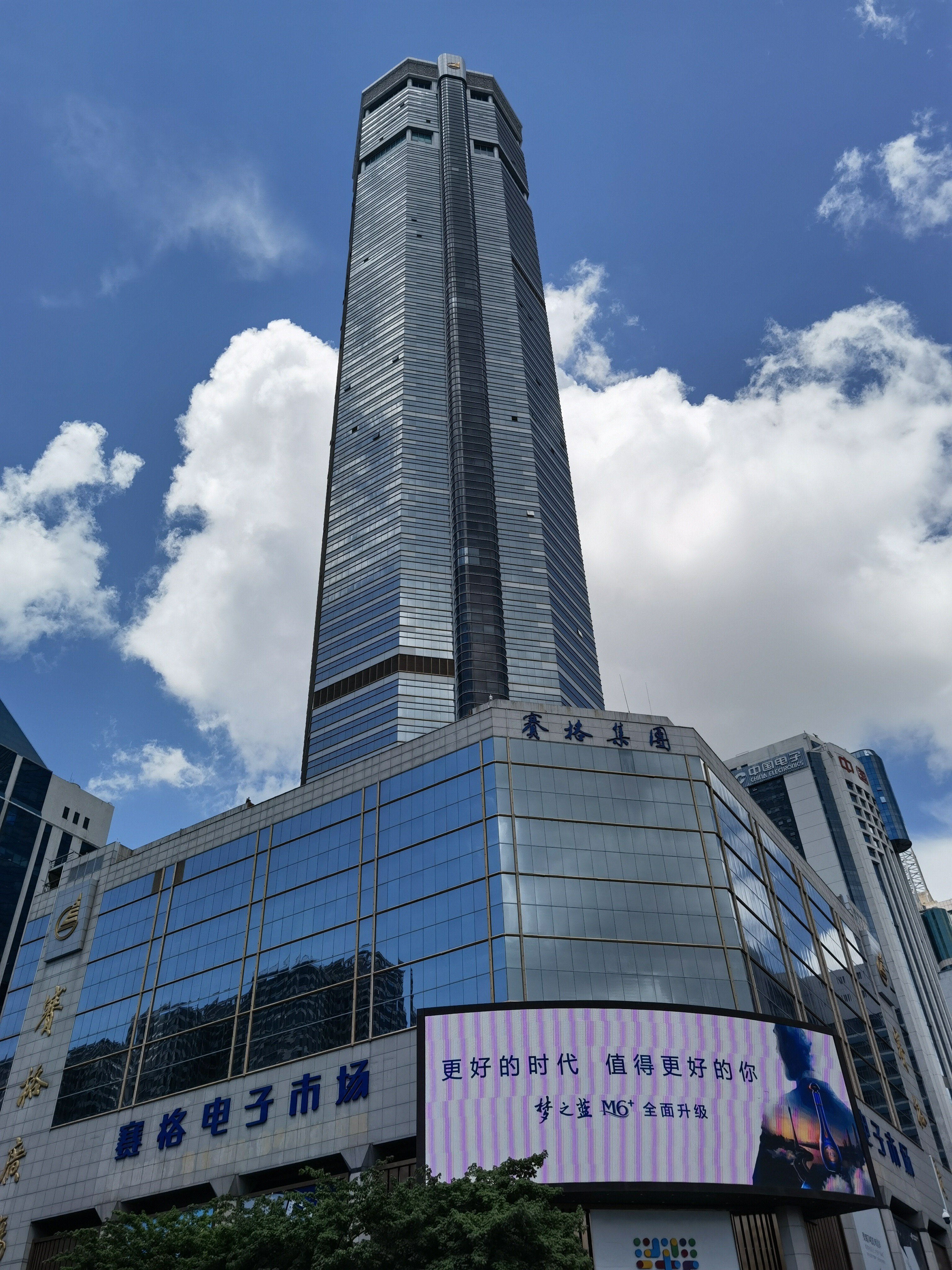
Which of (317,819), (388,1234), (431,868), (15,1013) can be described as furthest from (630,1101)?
(15,1013)

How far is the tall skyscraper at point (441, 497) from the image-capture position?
146125mm

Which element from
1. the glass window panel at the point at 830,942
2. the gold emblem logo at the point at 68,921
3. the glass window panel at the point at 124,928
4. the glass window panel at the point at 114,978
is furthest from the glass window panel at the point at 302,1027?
the glass window panel at the point at 830,942

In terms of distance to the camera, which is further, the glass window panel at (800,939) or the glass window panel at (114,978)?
the glass window panel at (114,978)

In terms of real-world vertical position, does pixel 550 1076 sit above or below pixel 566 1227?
above

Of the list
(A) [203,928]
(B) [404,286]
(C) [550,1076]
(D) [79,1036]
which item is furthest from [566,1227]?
(B) [404,286]

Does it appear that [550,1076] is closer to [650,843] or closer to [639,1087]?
[639,1087]

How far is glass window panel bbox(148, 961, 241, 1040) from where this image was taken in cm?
6062

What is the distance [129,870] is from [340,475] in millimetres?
106170

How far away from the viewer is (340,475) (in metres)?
170

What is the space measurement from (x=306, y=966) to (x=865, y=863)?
130088 millimetres

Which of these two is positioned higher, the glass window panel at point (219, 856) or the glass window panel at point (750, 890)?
the glass window panel at point (219, 856)

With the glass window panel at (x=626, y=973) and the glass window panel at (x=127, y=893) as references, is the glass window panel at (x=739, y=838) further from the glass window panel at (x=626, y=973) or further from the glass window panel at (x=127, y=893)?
the glass window panel at (x=127, y=893)

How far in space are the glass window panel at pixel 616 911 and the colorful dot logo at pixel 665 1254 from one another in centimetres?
1349

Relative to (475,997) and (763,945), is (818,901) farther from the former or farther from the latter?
(475,997)
